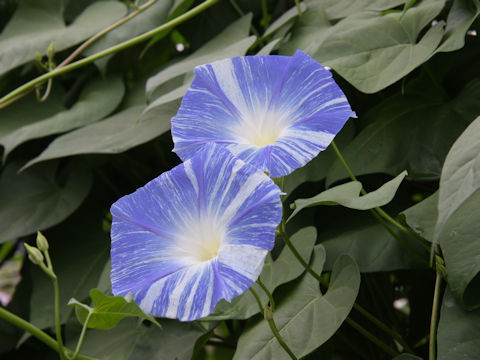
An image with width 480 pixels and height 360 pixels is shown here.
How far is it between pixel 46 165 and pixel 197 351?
0.53m

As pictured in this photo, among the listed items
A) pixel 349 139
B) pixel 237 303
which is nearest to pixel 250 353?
pixel 237 303

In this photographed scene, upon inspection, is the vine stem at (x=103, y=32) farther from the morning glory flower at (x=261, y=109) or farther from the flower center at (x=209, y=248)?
the flower center at (x=209, y=248)

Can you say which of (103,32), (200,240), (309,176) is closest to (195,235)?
(200,240)

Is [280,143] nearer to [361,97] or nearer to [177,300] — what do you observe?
[177,300]

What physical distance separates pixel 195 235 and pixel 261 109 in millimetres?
127

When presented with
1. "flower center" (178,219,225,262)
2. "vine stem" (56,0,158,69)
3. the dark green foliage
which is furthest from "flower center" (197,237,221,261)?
"vine stem" (56,0,158,69)

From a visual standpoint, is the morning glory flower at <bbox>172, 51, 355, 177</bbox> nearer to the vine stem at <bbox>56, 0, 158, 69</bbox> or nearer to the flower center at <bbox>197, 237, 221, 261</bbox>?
the flower center at <bbox>197, 237, 221, 261</bbox>

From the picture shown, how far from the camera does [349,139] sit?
706mm

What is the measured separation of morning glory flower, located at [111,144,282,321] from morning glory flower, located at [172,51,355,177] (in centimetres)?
4

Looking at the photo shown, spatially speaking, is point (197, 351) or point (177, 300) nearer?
point (177, 300)

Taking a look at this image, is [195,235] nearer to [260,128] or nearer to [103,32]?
[260,128]

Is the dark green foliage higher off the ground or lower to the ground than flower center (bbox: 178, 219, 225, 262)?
lower

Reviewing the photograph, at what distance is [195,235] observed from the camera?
0.40 meters

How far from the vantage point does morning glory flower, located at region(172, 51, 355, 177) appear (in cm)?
42
